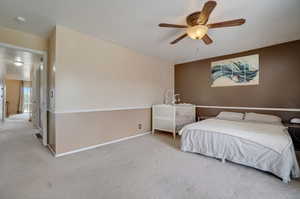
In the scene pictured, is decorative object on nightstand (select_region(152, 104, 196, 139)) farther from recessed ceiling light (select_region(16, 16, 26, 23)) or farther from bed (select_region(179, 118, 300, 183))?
recessed ceiling light (select_region(16, 16, 26, 23))

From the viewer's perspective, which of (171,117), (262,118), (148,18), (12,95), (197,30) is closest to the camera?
(197,30)

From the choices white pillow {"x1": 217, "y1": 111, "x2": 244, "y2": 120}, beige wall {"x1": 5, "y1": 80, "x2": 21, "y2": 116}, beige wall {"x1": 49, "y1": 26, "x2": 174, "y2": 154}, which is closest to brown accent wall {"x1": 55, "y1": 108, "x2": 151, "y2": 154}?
beige wall {"x1": 49, "y1": 26, "x2": 174, "y2": 154}

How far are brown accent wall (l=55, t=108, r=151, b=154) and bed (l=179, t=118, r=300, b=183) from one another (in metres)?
1.58

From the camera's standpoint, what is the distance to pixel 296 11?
2.18m

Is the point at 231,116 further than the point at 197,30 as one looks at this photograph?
Yes

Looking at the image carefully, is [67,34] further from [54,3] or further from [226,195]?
[226,195]

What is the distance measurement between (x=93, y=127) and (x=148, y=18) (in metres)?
2.48

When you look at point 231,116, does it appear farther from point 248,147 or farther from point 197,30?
point 197,30

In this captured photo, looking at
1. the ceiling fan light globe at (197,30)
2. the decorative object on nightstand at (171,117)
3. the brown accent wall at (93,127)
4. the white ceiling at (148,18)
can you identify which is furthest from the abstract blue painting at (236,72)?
the brown accent wall at (93,127)

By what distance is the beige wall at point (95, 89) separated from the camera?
272 centimetres

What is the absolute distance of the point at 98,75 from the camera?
10.7 ft

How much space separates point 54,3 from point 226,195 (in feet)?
11.1

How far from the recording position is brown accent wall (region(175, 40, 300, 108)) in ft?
10.8

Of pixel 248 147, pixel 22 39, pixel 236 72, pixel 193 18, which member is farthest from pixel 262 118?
pixel 22 39
